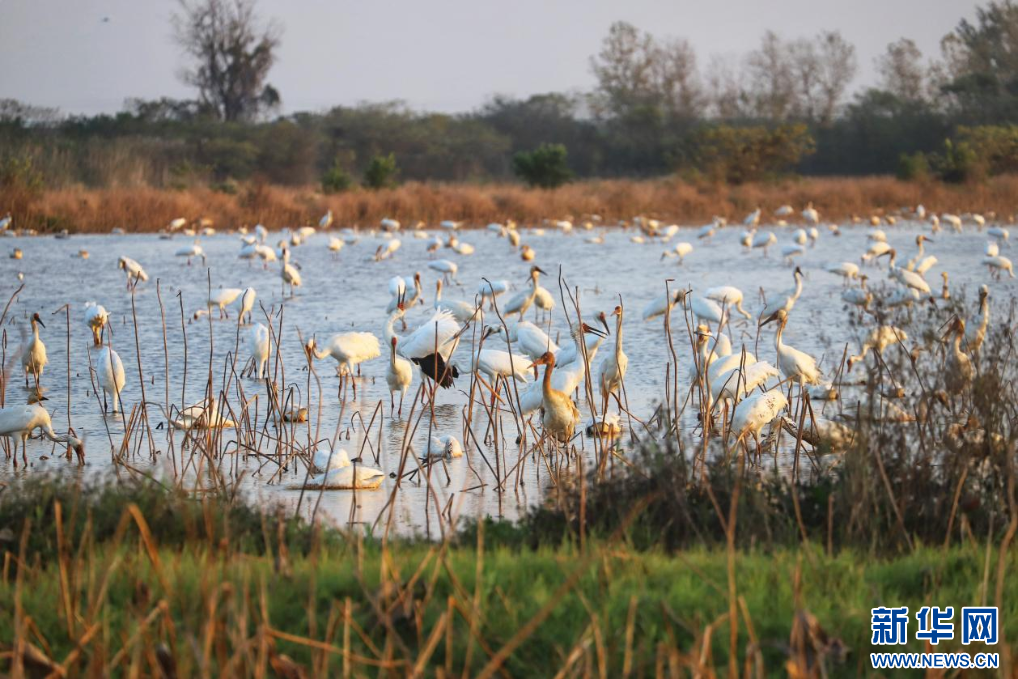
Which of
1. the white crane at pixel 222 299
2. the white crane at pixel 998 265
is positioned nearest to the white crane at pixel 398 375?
the white crane at pixel 222 299

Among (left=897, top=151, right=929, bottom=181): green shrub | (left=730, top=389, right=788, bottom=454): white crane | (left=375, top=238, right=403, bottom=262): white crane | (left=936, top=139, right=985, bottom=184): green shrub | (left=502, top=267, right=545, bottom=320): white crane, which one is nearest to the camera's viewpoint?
(left=730, top=389, right=788, bottom=454): white crane

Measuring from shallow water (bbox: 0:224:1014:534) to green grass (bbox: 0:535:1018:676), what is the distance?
22.6 inches

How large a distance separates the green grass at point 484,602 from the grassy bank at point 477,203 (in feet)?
71.5

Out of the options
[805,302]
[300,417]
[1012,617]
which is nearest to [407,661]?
[1012,617]

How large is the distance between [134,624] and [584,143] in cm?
5293

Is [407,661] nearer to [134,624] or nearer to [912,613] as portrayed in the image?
[134,624]

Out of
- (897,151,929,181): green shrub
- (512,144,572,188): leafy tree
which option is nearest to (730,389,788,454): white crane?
(512,144,572,188): leafy tree

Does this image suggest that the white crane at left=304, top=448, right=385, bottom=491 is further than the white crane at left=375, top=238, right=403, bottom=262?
No

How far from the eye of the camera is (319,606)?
3.35 m

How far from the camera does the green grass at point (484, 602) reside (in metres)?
2.97

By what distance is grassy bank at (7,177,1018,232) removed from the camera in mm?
24453

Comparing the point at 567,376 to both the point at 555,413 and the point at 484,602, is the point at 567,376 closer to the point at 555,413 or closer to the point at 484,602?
the point at 555,413

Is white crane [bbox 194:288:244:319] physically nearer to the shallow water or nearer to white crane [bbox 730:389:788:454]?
the shallow water

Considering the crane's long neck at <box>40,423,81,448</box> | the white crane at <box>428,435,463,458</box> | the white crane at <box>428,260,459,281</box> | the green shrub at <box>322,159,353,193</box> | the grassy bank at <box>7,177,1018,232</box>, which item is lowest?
the white crane at <box>428,435,463,458</box>
